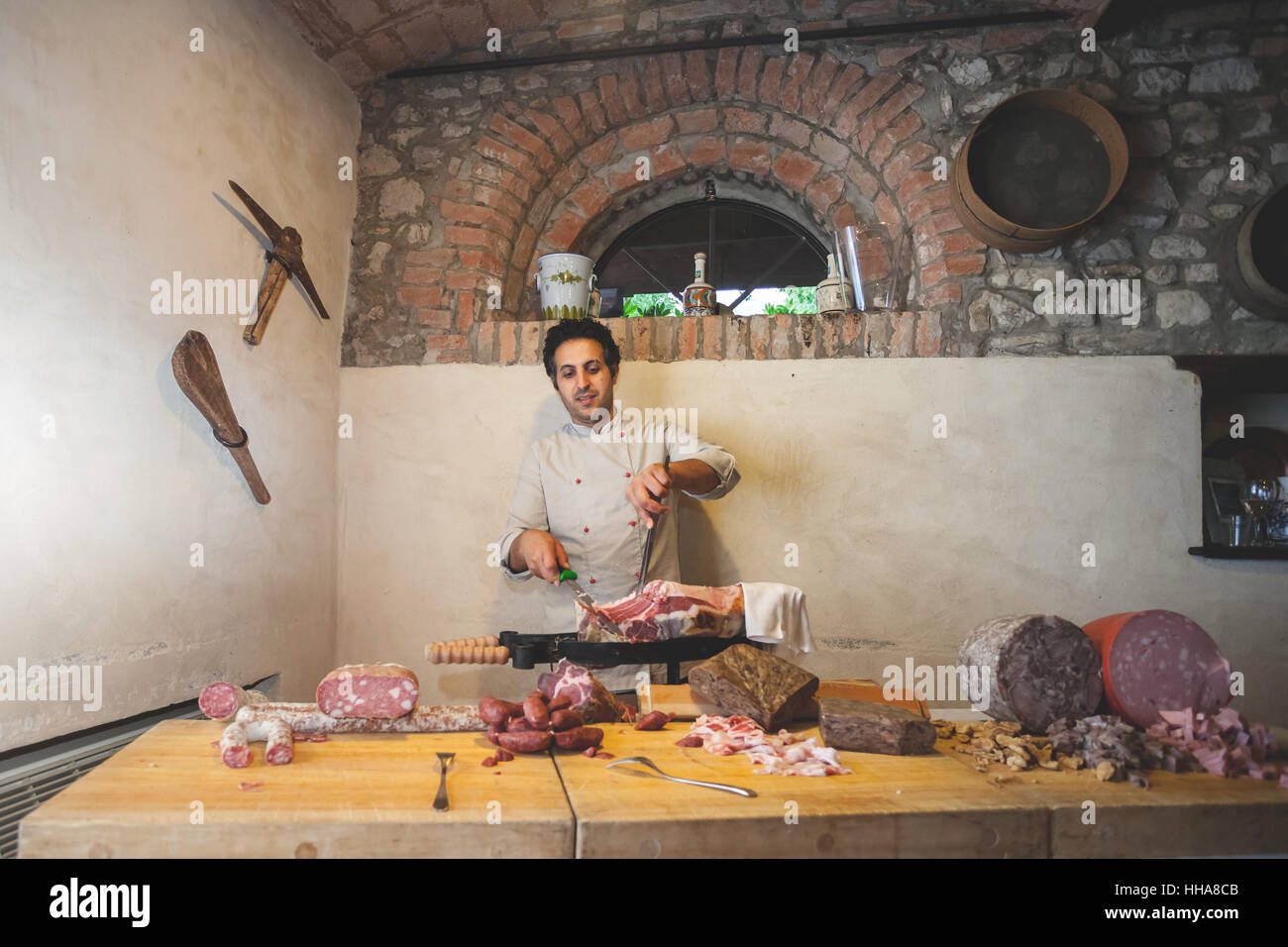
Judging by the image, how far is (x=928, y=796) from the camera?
139 centimetres

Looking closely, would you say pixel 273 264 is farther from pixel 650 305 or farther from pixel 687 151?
pixel 687 151

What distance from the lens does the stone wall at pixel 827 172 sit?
344cm

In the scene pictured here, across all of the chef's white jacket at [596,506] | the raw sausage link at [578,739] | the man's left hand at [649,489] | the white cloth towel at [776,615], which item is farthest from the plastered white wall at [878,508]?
the raw sausage link at [578,739]

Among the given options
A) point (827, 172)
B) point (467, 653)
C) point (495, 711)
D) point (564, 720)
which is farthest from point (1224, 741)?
point (827, 172)

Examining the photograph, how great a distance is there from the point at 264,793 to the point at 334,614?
2.47 metres

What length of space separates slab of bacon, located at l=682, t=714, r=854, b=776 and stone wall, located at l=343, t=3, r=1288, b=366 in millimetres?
2118

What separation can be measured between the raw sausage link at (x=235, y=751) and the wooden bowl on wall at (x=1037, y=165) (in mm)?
3321

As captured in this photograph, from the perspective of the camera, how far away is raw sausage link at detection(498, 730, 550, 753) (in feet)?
5.34

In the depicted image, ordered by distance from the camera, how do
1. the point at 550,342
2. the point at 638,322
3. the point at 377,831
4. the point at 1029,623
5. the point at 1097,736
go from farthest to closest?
the point at 638,322 < the point at 550,342 < the point at 1029,623 < the point at 1097,736 < the point at 377,831

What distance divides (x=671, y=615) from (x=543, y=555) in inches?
26.4
